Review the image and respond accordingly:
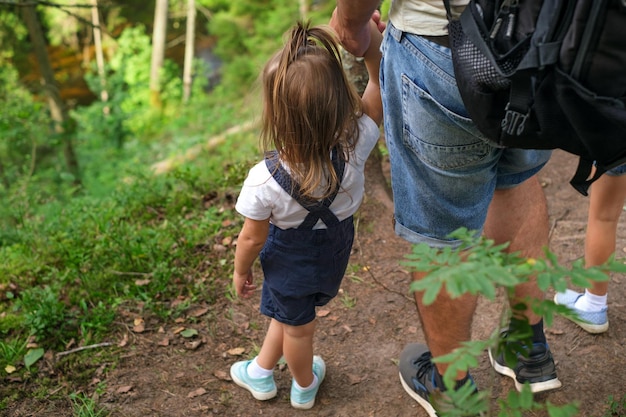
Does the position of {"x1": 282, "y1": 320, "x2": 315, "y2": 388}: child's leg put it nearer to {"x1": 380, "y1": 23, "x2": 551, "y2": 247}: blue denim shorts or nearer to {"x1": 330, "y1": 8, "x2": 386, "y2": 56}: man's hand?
{"x1": 380, "y1": 23, "x2": 551, "y2": 247}: blue denim shorts

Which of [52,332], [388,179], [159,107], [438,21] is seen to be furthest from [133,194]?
[159,107]

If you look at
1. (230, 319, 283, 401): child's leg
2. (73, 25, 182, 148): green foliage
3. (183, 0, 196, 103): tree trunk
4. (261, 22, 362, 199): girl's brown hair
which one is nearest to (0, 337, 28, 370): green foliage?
(230, 319, 283, 401): child's leg

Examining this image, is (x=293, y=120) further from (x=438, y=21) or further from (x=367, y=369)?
(x=367, y=369)

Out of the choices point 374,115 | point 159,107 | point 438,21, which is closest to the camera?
point 438,21

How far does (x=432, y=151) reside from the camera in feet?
6.52

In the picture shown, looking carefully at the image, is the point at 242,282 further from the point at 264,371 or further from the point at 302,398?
the point at 302,398

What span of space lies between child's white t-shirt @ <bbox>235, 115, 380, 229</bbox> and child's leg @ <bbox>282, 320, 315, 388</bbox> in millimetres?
488

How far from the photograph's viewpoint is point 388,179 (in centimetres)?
452

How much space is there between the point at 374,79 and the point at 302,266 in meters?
0.79

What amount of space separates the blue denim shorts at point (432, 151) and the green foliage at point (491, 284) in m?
0.58

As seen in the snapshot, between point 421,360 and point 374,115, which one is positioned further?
point 421,360

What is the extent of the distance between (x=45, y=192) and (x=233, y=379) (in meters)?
5.12

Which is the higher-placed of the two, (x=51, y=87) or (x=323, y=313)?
(x=323, y=313)

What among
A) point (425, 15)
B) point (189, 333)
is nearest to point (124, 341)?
point (189, 333)
